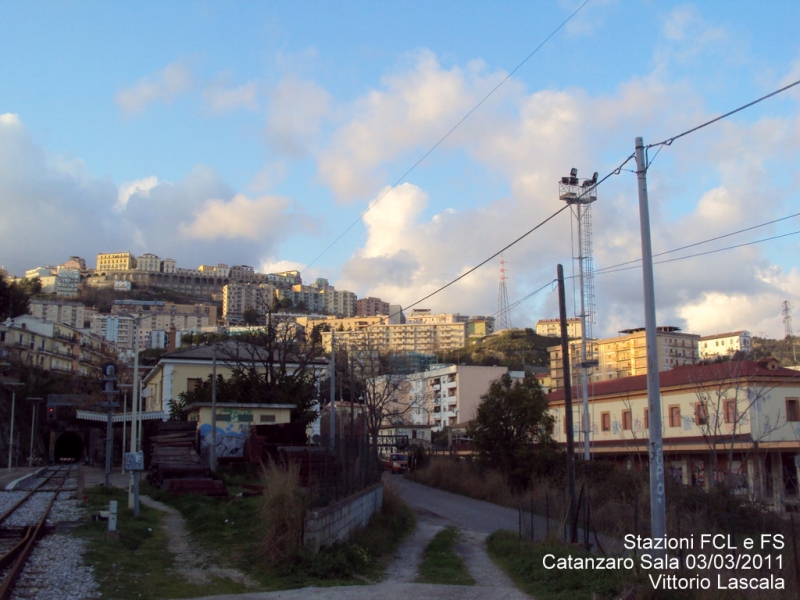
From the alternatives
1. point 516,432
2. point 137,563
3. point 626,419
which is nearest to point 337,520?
point 137,563

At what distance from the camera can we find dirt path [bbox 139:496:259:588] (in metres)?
12.7

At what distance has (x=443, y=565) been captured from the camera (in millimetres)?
15844

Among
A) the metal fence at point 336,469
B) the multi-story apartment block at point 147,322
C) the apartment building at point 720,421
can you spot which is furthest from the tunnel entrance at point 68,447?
the metal fence at point 336,469

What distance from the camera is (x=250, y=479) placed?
31656mm

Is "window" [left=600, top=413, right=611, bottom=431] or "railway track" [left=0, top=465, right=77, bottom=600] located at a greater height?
"window" [left=600, top=413, right=611, bottom=431]

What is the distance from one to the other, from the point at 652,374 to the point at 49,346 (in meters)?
95.3

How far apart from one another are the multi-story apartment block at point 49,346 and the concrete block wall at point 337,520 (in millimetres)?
69929

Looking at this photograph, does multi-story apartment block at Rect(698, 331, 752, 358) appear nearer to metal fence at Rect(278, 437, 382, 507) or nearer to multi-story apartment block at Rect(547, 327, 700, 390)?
multi-story apartment block at Rect(547, 327, 700, 390)

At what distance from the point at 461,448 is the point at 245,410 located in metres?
20.3

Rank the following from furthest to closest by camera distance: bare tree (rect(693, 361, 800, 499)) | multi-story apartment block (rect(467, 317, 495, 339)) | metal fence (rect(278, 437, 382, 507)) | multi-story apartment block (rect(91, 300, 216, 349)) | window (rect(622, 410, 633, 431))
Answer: multi-story apartment block (rect(467, 317, 495, 339)), multi-story apartment block (rect(91, 300, 216, 349)), window (rect(622, 410, 633, 431)), bare tree (rect(693, 361, 800, 499)), metal fence (rect(278, 437, 382, 507))

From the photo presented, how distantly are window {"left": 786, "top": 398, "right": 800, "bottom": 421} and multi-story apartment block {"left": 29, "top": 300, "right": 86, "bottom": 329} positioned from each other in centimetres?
14077

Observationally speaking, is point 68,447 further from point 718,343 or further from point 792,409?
point 718,343

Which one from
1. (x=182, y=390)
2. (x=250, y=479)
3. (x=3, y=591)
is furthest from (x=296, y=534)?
(x=182, y=390)

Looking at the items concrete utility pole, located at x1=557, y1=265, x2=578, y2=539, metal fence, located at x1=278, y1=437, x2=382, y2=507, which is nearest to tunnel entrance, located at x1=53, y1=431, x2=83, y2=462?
metal fence, located at x1=278, y1=437, x2=382, y2=507
